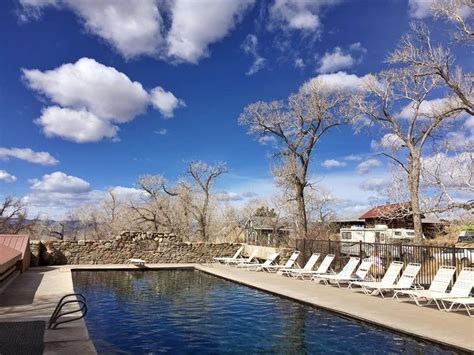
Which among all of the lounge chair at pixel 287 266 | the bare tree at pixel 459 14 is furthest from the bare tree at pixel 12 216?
the bare tree at pixel 459 14

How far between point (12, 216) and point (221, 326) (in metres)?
29.2

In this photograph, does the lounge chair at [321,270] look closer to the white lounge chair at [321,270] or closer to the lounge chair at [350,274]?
the white lounge chair at [321,270]

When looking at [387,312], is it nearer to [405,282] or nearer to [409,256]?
[405,282]

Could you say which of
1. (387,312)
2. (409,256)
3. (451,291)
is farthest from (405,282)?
(409,256)

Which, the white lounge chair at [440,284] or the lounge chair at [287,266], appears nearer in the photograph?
the white lounge chair at [440,284]

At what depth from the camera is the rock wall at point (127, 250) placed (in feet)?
64.9

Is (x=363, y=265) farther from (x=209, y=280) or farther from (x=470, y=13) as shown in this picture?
(x=470, y=13)

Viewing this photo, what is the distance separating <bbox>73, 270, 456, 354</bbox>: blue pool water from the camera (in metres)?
6.80

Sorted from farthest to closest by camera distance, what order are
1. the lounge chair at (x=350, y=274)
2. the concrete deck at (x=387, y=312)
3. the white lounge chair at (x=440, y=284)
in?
1. the lounge chair at (x=350, y=274)
2. the white lounge chair at (x=440, y=284)
3. the concrete deck at (x=387, y=312)

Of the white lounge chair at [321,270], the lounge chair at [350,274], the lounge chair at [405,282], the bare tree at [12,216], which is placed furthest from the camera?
the bare tree at [12,216]

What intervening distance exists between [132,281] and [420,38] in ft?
46.6

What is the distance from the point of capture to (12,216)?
32.3 meters

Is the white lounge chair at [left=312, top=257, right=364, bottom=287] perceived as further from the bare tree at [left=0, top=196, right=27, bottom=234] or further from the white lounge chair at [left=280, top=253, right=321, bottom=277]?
the bare tree at [left=0, top=196, right=27, bottom=234]

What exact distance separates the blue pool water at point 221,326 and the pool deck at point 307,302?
321 mm
